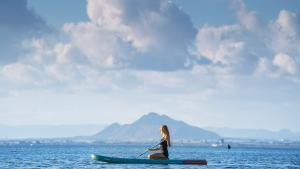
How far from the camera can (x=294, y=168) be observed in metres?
103

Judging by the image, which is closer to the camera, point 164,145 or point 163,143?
point 163,143

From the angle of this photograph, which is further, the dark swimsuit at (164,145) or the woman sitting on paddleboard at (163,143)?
the dark swimsuit at (164,145)

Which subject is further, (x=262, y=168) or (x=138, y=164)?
(x=262, y=168)

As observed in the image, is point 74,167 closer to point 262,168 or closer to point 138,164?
point 138,164

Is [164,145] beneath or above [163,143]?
beneath

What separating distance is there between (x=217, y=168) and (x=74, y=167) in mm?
20810

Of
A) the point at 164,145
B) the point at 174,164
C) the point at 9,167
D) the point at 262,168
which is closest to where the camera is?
the point at 164,145

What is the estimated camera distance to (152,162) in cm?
8638

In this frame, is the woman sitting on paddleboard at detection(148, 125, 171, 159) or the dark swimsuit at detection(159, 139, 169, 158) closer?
the woman sitting on paddleboard at detection(148, 125, 171, 159)

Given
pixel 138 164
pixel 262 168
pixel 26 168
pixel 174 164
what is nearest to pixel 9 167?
pixel 26 168

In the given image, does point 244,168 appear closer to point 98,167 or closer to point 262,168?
point 262,168

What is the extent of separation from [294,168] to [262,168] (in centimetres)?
582

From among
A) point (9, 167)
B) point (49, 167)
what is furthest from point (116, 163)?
point (9, 167)

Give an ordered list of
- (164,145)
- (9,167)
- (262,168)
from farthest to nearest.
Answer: (262,168), (9,167), (164,145)
